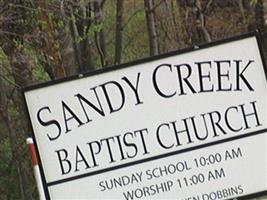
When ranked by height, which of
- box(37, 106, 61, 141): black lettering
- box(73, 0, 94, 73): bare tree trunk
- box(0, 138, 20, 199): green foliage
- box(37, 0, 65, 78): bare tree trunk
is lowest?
box(0, 138, 20, 199): green foliage

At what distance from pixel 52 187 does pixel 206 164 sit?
3.55 feet

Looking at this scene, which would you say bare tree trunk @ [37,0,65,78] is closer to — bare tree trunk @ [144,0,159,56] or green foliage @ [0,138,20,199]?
bare tree trunk @ [144,0,159,56]

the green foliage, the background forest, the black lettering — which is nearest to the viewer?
the black lettering

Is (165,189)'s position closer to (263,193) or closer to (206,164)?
(206,164)

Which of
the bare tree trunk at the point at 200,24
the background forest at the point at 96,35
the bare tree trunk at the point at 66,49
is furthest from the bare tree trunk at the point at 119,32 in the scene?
the bare tree trunk at the point at 66,49

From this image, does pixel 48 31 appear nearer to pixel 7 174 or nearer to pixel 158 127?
Result: pixel 158 127

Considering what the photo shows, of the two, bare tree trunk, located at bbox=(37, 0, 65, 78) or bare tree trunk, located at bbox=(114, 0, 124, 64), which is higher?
bare tree trunk, located at bbox=(114, 0, 124, 64)

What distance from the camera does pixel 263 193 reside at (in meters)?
4.93

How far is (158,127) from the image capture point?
4.87m

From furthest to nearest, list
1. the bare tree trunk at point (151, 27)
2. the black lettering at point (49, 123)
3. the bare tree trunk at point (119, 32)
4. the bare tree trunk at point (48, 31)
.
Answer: the bare tree trunk at point (119, 32)
the bare tree trunk at point (151, 27)
the bare tree trunk at point (48, 31)
the black lettering at point (49, 123)

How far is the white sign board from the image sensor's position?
15.9 ft

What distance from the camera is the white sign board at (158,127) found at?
15.9 ft

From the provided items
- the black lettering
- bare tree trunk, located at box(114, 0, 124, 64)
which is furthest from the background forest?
the black lettering

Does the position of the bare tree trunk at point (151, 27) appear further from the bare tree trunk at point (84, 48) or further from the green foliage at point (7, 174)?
the green foliage at point (7, 174)
